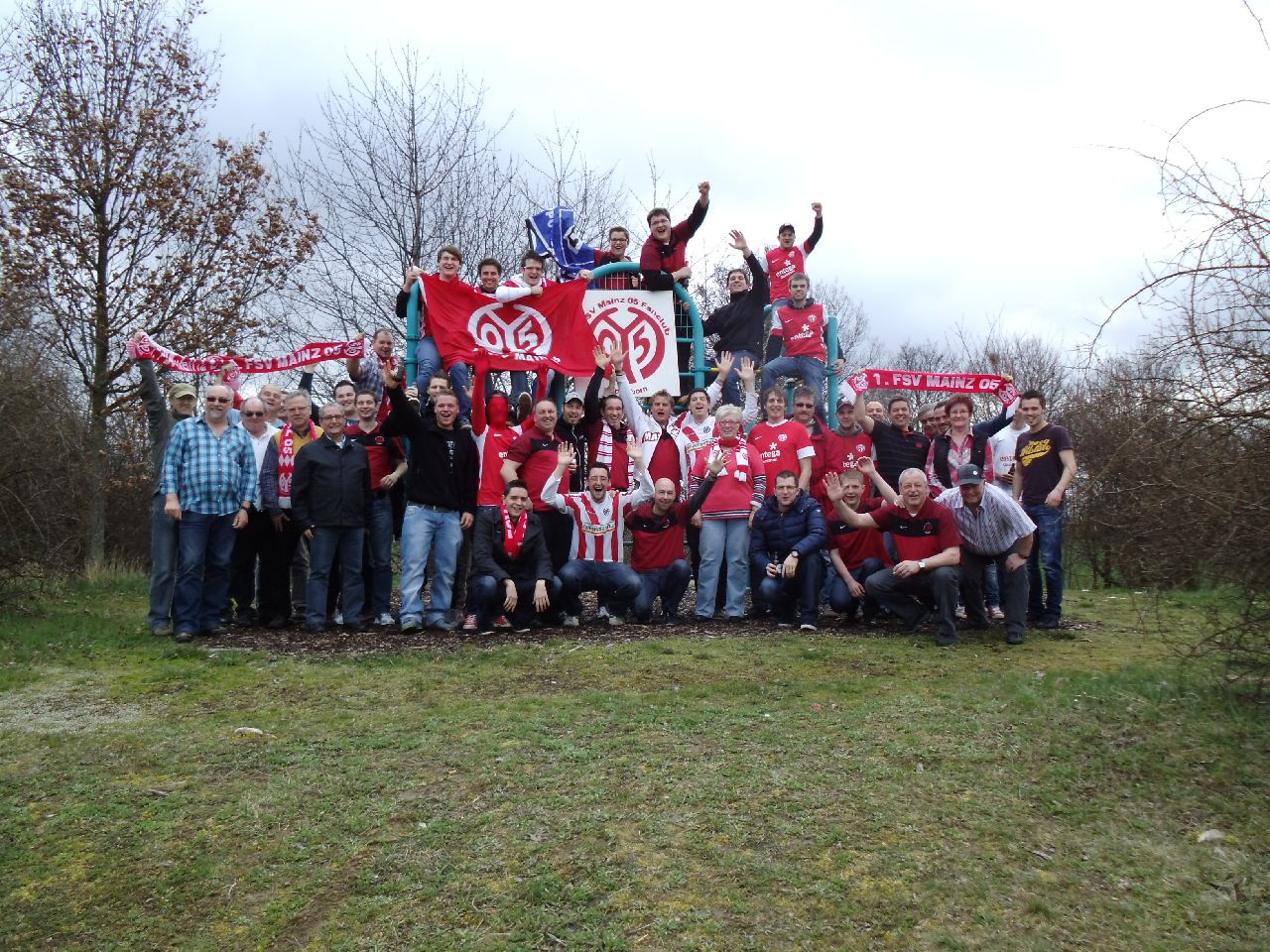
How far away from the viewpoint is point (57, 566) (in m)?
9.01

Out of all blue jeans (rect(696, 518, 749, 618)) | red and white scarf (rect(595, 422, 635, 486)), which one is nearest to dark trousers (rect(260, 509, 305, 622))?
red and white scarf (rect(595, 422, 635, 486))

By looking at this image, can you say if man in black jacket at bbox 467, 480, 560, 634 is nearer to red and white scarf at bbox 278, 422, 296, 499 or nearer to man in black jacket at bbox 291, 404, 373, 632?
man in black jacket at bbox 291, 404, 373, 632

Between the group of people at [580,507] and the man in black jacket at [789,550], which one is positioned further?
the man in black jacket at [789,550]

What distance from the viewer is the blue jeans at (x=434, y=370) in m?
8.99

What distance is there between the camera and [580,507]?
8359mm

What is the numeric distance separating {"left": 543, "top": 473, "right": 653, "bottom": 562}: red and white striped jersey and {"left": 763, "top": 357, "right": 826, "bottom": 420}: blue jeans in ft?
9.03

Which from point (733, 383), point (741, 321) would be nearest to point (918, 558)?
point (733, 383)

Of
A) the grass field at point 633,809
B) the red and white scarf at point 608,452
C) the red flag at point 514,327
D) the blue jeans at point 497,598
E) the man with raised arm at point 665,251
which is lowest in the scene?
the grass field at point 633,809

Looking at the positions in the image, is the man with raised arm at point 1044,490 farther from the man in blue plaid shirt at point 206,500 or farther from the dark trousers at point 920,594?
the man in blue plaid shirt at point 206,500

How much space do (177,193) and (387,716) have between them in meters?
13.1

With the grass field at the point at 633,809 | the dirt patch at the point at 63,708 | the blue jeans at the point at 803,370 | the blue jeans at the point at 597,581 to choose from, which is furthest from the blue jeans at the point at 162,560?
the blue jeans at the point at 803,370

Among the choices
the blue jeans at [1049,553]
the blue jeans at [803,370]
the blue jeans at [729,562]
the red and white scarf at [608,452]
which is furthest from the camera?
the blue jeans at [803,370]

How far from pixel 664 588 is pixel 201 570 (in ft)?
12.6

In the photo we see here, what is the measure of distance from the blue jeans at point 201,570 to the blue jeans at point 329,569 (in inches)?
26.0
